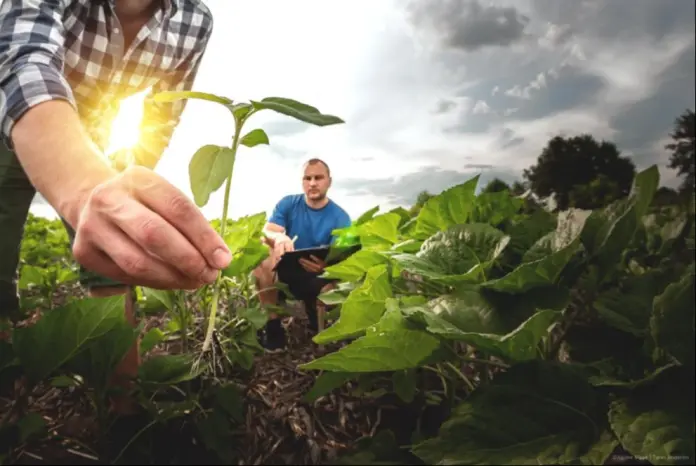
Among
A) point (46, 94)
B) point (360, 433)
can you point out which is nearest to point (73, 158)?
point (46, 94)

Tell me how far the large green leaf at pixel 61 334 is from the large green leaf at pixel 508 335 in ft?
2.14

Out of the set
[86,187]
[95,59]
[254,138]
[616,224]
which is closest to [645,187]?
[616,224]

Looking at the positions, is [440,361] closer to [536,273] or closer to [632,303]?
[536,273]

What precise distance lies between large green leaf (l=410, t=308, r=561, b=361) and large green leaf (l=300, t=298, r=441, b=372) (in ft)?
0.11

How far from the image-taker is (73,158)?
0.65 metres

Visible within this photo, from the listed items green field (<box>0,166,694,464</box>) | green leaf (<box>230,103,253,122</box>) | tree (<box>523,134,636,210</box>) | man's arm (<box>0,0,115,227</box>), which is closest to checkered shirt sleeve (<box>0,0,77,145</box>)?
man's arm (<box>0,0,115,227</box>)

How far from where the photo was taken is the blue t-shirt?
11.0 ft

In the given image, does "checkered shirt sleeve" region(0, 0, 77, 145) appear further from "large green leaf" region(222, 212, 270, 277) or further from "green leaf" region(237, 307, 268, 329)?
"green leaf" region(237, 307, 268, 329)

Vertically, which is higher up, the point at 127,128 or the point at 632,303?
the point at 127,128

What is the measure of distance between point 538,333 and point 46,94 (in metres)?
0.82

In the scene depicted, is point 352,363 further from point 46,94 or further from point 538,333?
point 46,94

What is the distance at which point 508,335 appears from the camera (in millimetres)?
607

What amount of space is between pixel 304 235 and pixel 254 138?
7.90ft

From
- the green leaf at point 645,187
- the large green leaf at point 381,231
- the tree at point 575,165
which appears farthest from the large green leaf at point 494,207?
the tree at point 575,165
